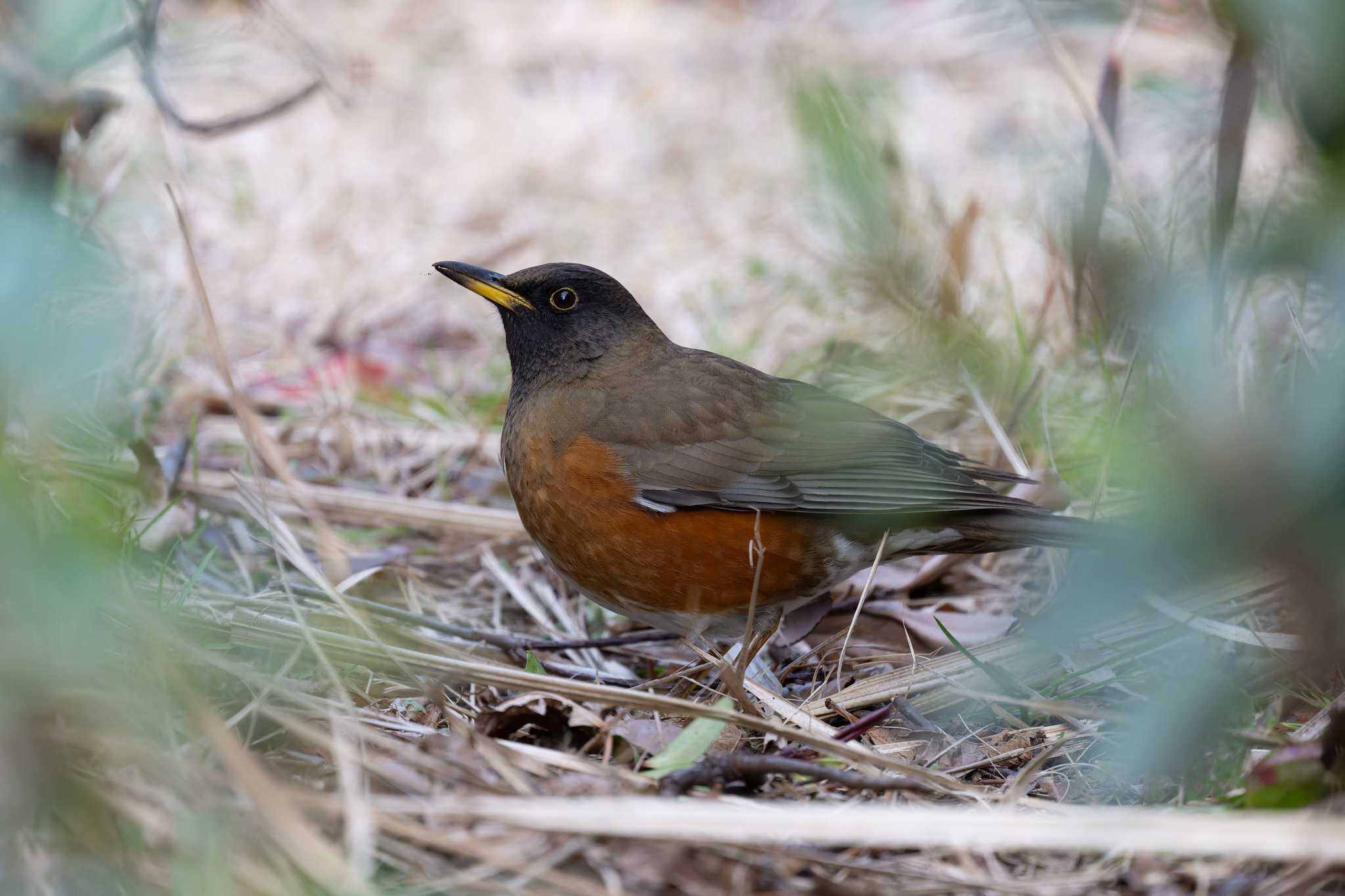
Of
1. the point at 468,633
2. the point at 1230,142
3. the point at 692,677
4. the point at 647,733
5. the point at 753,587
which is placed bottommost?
the point at 692,677

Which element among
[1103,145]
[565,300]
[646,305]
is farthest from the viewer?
[646,305]

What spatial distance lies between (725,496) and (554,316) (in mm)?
1024

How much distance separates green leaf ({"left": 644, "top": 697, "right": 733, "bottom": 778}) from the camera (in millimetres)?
2508

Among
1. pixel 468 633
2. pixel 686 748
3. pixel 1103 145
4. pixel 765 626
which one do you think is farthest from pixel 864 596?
pixel 1103 145

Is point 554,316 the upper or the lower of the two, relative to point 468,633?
upper

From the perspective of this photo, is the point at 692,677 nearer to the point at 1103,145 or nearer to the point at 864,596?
the point at 864,596

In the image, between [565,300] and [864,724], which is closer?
[864,724]

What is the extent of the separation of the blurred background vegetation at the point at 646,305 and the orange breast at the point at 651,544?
26.1 inches

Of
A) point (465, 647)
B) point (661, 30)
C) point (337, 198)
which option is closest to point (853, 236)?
point (465, 647)

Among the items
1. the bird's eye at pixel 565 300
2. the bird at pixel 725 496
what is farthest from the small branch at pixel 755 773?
the bird's eye at pixel 565 300

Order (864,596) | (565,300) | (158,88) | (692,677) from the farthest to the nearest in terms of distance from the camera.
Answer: (565,300) → (158,88) → (692,677) → (864,596)

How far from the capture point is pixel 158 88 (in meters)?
3.90

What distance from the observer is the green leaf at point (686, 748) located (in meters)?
2.51

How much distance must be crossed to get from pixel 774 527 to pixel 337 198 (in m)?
4.74
